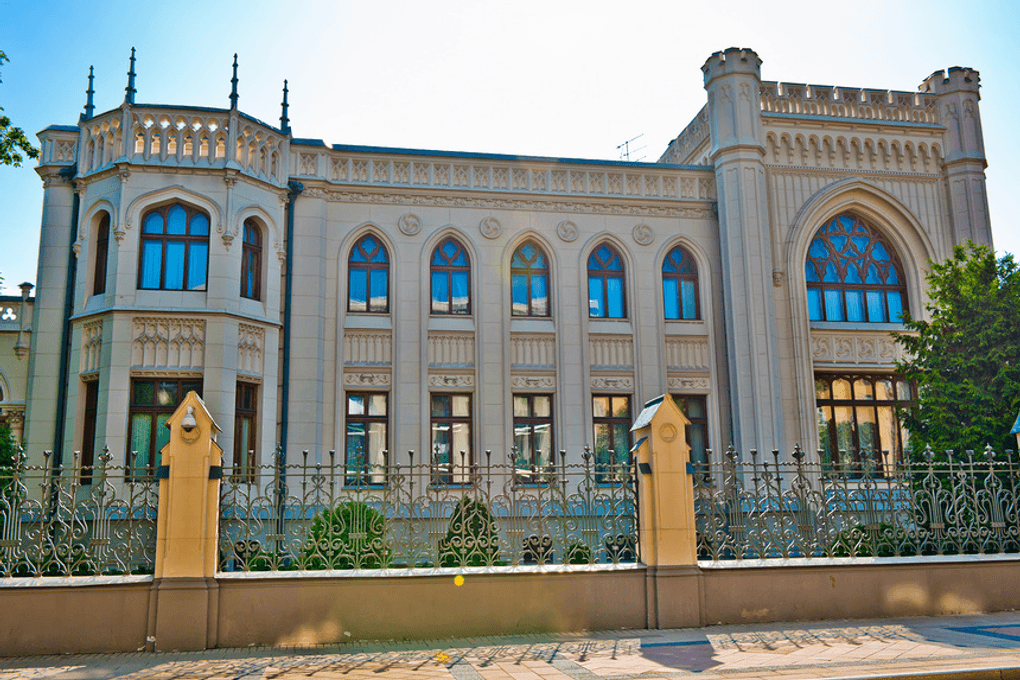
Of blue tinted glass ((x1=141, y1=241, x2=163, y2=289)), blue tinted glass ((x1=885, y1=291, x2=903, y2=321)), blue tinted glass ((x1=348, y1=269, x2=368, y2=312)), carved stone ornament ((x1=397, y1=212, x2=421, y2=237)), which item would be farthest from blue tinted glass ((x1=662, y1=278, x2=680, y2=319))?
blue tinted glass ((x1=141, y1=241, x2=163, y2=289))

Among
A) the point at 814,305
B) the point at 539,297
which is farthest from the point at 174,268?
the point at 814,305

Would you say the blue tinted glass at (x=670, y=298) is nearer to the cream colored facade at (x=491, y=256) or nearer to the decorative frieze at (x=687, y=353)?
the cream colored facade at (x=491, y=256)

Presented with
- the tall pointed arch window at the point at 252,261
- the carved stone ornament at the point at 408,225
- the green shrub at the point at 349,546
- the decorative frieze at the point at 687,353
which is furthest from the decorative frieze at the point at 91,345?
the decorative frieze at the point at 687,353

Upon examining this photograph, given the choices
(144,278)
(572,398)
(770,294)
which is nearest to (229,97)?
(144,278)

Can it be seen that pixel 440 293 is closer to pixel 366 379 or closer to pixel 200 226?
pixel 366 379

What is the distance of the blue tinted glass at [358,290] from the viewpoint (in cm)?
1714

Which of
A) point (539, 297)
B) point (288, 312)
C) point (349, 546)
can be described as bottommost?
point (349, 546)

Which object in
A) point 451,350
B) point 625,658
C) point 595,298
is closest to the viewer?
point 625,658

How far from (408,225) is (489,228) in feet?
5.77

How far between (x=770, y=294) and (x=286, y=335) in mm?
10456

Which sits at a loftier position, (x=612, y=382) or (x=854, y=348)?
(x=854, y=348)

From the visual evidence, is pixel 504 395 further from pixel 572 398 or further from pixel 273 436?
pixel 273 436

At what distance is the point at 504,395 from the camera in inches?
674

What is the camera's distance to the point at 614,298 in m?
18.2
